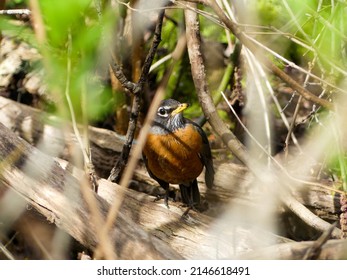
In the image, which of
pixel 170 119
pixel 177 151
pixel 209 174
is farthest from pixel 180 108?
pixel 209 174

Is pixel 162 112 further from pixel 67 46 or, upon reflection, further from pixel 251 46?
pixel 67 46

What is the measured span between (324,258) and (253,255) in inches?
10.9

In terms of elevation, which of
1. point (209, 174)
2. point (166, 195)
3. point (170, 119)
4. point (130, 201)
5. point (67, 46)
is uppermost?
point (67, 46)

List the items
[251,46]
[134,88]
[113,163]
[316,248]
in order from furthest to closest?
[113,163] → [134,88] → [316,248] → [251,46]

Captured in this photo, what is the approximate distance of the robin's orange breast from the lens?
146 inches

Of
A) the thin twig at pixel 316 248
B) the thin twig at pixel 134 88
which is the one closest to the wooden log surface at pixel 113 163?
the thin twig at pixel 134 88

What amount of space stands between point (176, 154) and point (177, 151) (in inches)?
1.1

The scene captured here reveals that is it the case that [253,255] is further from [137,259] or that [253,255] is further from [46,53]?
[46,53]

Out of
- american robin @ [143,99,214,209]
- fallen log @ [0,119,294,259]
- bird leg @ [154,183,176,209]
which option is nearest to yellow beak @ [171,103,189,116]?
american robin @ [143,99,214,209]

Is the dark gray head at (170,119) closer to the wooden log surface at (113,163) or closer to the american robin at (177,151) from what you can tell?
the american robin at (177,151)

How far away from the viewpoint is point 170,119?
12.8ft

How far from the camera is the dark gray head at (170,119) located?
151 inches

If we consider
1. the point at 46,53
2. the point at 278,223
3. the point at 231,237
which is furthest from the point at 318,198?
the point at 46,53
